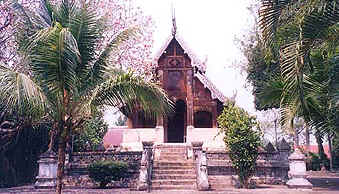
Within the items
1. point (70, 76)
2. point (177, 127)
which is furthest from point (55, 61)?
point (177, 127)

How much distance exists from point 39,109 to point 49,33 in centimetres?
172

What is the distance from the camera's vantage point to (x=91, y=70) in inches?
350

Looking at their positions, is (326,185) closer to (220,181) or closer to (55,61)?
(220,181)

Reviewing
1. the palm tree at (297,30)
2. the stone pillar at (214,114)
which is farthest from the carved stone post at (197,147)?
the palm tree at (297,30)

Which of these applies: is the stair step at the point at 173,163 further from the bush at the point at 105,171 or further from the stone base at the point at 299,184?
the stone base at the point at 299,184

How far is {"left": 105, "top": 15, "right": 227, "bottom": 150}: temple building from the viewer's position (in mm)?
22375

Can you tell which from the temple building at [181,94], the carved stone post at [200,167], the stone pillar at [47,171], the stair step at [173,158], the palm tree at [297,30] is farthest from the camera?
the temple building at [181,94]

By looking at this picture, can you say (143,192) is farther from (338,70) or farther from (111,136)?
(111,136)

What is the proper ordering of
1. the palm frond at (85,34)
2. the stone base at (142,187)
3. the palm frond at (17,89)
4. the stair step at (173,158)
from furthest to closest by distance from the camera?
the stair step at (173,158) < the stone base at (142,187) < the palm frond at (85,34) < the palm frond at (17,89)

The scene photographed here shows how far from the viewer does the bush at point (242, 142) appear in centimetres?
1475

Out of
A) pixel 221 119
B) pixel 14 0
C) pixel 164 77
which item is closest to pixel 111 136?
pixel 164 77

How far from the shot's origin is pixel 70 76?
8.11 meters

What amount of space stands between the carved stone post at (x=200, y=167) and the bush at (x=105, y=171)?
11.1ft

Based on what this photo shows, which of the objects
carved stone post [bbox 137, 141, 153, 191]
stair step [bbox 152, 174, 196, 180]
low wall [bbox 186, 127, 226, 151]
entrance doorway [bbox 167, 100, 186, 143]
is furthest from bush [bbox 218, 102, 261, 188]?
entrance doorway [bbox 167, 100, 186, 143]
